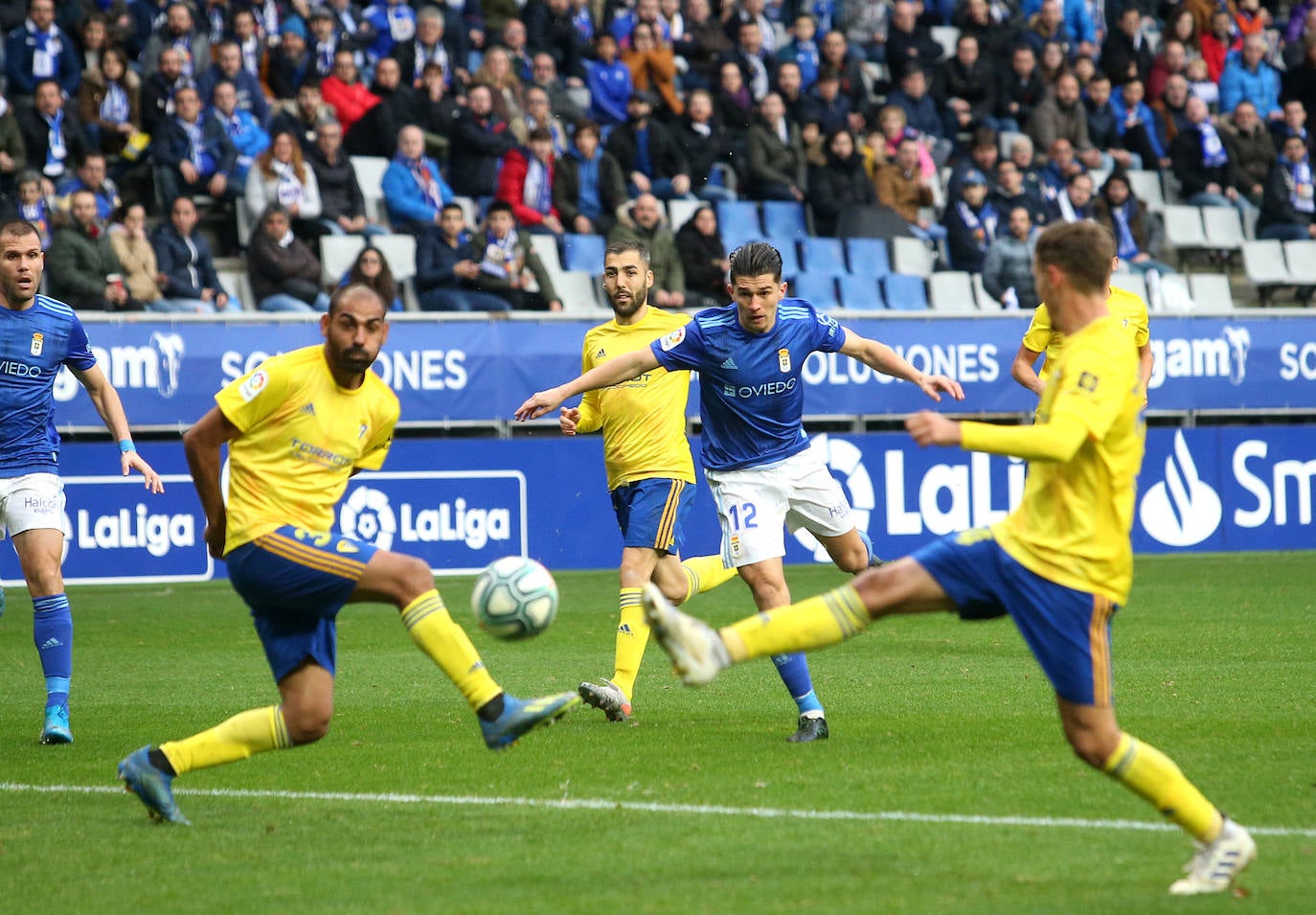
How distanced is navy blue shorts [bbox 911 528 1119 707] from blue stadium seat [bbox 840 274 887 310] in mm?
14547

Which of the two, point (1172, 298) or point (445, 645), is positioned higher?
point (1172, 298)

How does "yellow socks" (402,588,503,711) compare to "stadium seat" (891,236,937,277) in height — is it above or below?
below

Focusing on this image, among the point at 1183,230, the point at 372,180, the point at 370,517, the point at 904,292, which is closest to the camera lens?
the point at 370,517

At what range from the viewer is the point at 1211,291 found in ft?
70.3

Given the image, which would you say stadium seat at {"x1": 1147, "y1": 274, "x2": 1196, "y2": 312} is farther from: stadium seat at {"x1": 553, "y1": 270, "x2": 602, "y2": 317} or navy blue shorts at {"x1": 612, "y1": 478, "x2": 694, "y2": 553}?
navy blue shorts at {"x1": 612, "y1": 478, "x2": 694, "y2": 553}

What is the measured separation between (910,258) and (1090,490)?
1595 centimetres

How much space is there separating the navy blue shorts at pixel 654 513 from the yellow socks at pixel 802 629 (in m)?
3.87

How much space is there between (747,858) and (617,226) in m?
13.9

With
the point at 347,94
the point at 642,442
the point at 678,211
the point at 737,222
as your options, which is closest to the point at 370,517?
the point at 347,94

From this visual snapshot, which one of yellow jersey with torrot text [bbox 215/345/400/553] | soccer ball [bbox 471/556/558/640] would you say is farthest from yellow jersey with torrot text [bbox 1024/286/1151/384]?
yellow jersey with torrot text [bbox 215/345/400/553]

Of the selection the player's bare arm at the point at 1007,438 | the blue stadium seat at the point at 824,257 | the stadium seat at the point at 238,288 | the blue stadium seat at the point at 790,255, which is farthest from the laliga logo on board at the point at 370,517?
the player's bare arm at the point at 1007,438

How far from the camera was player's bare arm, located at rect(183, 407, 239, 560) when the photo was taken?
6.10m

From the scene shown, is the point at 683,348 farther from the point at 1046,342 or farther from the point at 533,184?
the point at 533,184

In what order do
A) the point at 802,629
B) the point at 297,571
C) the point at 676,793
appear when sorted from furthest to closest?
the point at 676,793 < the point at 297,571 < the point at 802,629
